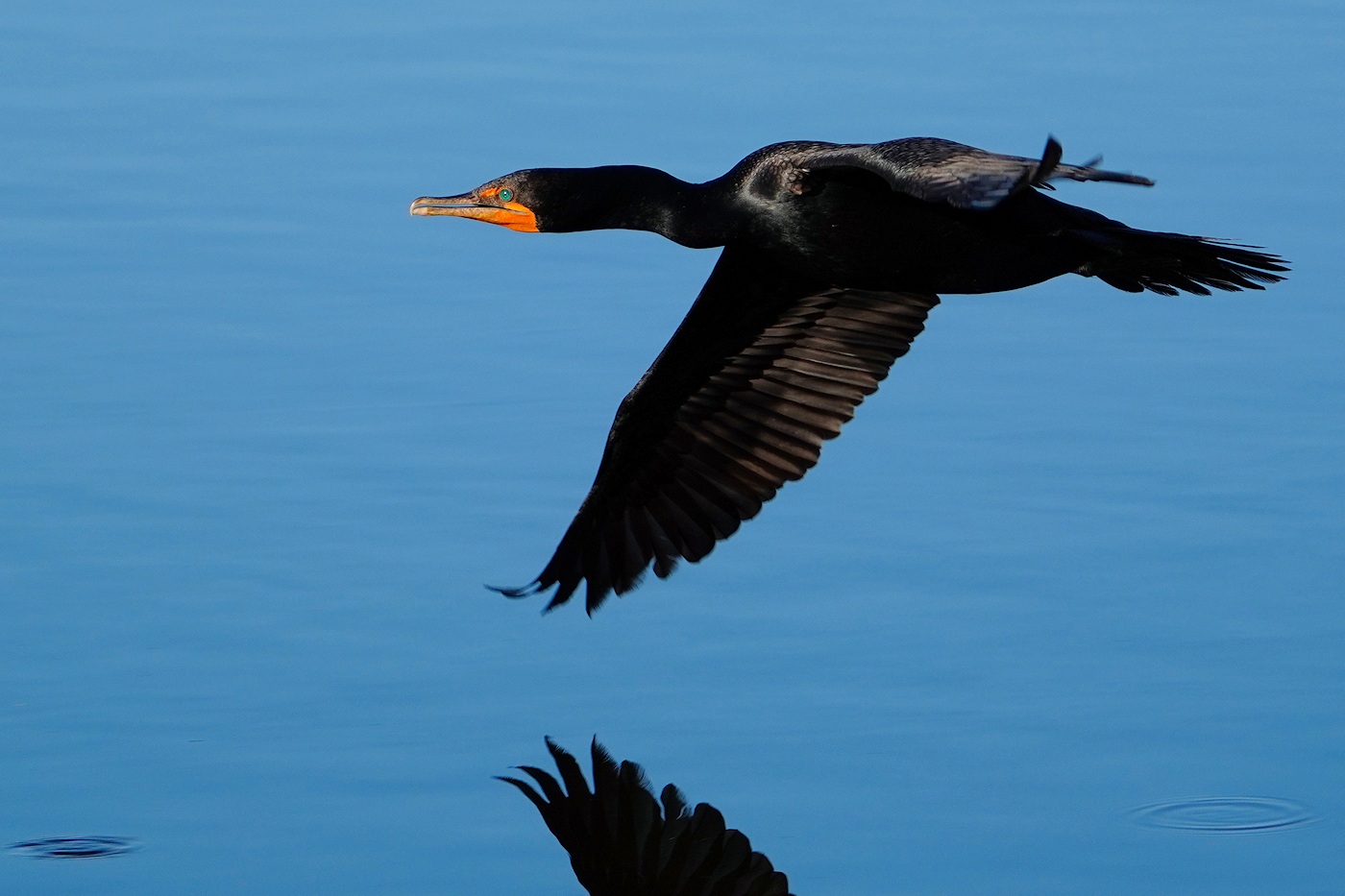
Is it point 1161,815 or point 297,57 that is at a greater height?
point 297,57

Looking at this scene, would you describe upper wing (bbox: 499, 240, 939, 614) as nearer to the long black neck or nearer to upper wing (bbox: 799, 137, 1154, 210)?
the long black neck

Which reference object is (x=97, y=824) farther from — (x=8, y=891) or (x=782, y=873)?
(x=782, y=873)

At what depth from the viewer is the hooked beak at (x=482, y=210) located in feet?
21.2

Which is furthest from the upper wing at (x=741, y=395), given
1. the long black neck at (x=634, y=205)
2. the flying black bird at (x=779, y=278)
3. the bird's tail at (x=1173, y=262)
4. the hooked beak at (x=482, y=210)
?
the bird's tail at (x=1173, y=262)

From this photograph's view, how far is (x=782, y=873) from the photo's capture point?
505cm

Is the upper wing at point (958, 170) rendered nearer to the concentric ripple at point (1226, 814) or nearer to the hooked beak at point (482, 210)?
the hooked beak at point (482, 210)

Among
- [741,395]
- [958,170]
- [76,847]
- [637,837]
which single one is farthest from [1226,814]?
[76,847]

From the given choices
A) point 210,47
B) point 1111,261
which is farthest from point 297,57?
point 1111,261

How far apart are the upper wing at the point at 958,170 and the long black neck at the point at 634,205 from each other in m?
0.45

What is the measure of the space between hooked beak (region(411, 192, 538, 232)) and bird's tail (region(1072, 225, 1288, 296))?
149cm

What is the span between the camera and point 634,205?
6352 millimetres

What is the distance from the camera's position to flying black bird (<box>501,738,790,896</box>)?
201 inches

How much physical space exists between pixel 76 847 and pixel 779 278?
2.71 meters

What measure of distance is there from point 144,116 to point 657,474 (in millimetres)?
3973
